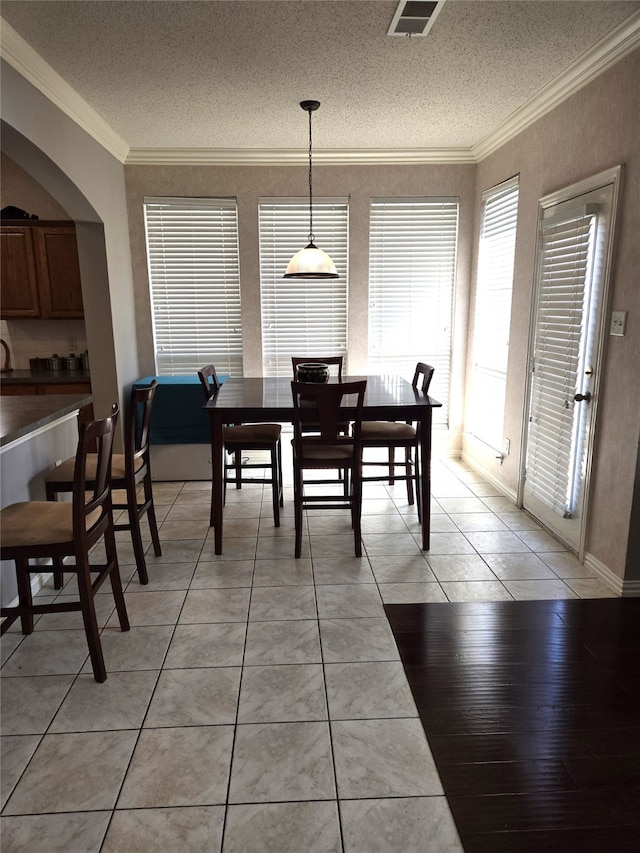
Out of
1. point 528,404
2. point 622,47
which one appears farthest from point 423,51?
point 528,404

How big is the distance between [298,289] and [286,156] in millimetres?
1106

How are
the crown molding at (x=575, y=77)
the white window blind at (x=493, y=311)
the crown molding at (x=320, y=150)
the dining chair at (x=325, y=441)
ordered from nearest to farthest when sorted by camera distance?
the crown molding at (x=575, y=77), the crown molding at (x=320, y=150), the dining chair at (x=325, y=441), the white window blind at (x=493, y=311)

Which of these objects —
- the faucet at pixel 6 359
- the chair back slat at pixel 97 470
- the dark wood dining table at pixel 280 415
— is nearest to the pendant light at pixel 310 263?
the dark wood dining table at pixel 280 415

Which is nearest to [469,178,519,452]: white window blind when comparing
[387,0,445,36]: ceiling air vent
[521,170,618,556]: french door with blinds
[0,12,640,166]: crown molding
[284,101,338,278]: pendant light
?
[0,12,640,166]: crown molding

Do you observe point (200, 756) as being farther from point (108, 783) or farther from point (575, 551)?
point (575, 551)

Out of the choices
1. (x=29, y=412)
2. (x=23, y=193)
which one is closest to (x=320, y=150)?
(x=23, y=193)

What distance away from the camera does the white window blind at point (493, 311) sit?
4.03 metres

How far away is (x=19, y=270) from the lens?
4305 mm

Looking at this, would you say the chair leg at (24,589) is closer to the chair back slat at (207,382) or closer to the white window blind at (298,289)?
the chair back slat at (207,382)

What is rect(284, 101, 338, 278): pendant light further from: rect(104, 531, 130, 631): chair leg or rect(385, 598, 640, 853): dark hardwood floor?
rect(385, 598, 640, 853): dark hardwood floor

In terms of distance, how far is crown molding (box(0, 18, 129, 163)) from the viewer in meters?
2.58

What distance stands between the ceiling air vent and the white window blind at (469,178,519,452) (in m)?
1.62

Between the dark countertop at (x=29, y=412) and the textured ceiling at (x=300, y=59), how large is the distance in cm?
181

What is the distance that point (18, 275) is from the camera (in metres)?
4.31
